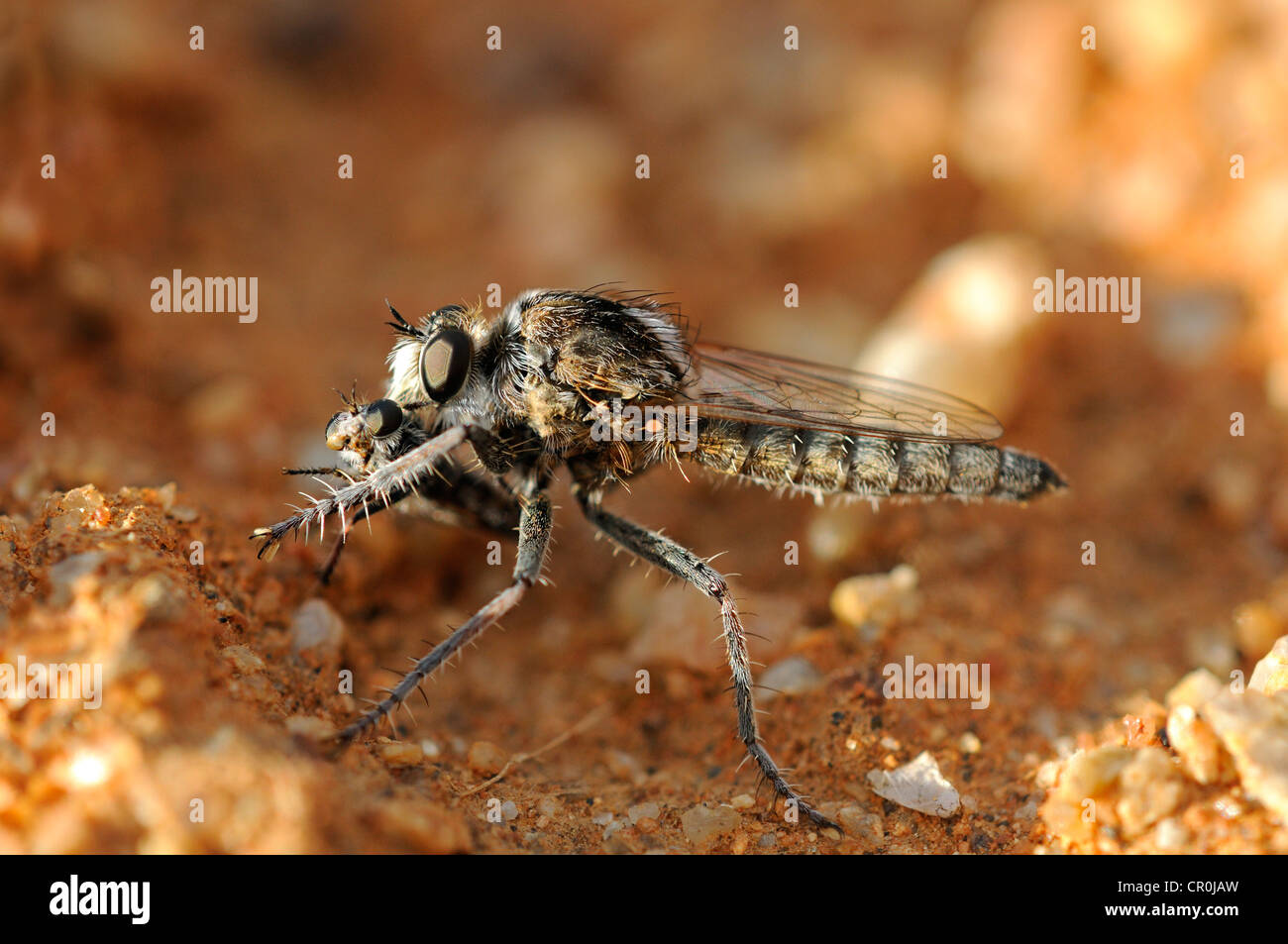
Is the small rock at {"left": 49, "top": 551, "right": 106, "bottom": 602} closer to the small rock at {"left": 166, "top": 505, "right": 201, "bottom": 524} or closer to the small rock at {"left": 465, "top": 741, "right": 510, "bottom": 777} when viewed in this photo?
the small rock at {"left": 166, "top": 505, "right": 201, "bottom": 524}

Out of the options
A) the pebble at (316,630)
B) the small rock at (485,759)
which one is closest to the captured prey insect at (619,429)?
the pebble at (316,630)

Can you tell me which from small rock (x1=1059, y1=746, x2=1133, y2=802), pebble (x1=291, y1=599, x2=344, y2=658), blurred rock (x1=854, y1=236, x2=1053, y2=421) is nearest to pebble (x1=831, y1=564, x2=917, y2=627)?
small rock (x1=1059, y1=746, x2=1133, y2=802)

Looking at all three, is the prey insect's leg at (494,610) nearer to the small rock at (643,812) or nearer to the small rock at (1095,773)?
the small rock at (643,812)

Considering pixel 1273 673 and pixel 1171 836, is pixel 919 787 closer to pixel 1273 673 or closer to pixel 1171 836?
pixel 1171 836

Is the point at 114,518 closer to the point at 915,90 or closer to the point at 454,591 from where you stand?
the point at 454,591

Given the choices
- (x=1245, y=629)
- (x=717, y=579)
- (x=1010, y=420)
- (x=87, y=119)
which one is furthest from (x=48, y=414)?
(x=1245, y=629)

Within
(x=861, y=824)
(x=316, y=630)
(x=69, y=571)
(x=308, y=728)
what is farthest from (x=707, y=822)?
(x=69, y=571)
